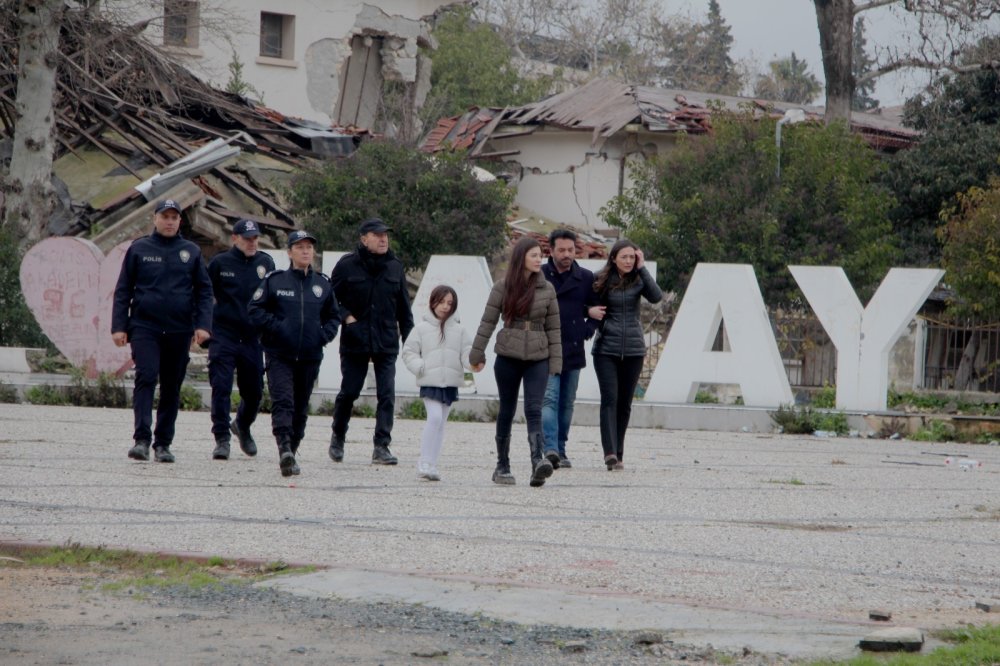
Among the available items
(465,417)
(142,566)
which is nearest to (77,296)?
(465,417)

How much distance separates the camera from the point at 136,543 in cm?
705

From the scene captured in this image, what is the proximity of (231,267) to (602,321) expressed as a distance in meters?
3.01

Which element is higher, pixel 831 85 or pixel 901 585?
pixel 831 85

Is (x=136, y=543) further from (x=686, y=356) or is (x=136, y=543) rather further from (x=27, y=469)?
(x=686, y=356)

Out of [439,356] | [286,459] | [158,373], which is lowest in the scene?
[286,459]

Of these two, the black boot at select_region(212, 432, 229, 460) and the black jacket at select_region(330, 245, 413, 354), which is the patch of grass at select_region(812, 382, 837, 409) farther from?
the black boot at select_region(212, 432, 229, 460)

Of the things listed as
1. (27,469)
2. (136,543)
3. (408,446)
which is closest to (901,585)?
(136,543)

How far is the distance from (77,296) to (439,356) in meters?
12.0

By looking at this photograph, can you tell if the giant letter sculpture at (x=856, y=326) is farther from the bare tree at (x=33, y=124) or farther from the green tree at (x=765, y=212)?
the bare tree at (x=33, y=124)

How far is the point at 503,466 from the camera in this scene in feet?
34.6

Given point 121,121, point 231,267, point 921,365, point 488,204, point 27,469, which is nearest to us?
point 27,469

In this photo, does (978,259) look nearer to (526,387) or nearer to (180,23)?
(526,387)

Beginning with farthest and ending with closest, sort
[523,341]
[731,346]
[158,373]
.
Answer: [731,346] < [158,373] < [523,341]

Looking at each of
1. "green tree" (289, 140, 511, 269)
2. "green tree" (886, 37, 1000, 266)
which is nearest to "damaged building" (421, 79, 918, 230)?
"green tree" (886, 37, 1000, 266)
